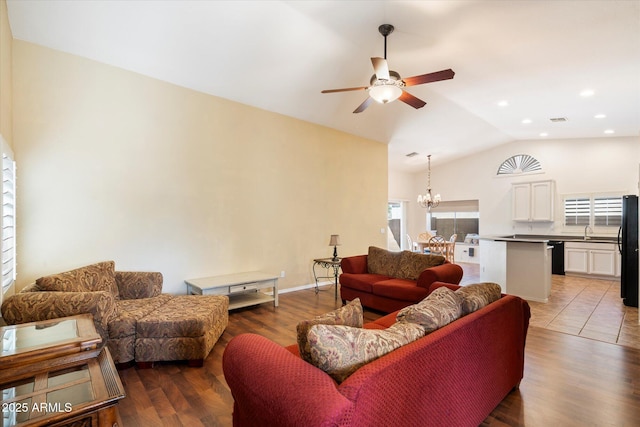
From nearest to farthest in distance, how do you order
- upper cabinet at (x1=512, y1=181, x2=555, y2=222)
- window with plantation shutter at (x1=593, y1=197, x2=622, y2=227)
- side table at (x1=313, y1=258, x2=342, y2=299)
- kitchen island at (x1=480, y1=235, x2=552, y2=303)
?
kitchen island at (x1=480, y1=235, x2=552, y2=303) → side table at (x1=313, y1=258, x2=342, y2=299) → window with plantation shutter at (x1=593, y1=197, x2=622, y2=227) → upper cabinet at (x1=512, y1=181, x2=555, y2=222)

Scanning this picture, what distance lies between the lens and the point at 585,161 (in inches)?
287

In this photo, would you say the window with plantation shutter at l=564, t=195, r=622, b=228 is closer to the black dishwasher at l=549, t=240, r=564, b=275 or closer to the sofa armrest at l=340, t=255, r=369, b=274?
the black dishwasher at l=549, t=240, r=564, b=275

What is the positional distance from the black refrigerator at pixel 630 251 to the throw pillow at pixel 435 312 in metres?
4.55

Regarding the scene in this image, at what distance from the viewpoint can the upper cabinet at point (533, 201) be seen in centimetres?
767

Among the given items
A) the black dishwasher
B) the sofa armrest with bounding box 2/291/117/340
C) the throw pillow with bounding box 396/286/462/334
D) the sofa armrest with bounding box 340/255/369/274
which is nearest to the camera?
the throw pillow with bounding box 396/286/462/334

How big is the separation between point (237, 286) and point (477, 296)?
300 centimetres

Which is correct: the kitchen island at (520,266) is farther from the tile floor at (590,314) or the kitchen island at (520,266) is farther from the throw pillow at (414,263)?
the throw pillow at (414,263)

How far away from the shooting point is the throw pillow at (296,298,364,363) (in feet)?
4.58

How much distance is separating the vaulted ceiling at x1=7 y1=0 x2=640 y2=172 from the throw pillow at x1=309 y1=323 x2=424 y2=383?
309 cm

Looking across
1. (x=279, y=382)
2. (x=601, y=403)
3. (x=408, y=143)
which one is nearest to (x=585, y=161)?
(x=408, y=143)

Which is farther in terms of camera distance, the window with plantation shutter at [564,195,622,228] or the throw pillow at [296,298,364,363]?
the window with plantation shutter at [564,195,622,228]

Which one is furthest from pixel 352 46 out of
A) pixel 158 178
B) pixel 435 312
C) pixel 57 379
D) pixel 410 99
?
pixel 57 379

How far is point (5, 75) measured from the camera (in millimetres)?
2811

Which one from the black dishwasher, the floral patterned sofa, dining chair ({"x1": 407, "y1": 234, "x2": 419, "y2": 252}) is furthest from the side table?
the black dishwasher
